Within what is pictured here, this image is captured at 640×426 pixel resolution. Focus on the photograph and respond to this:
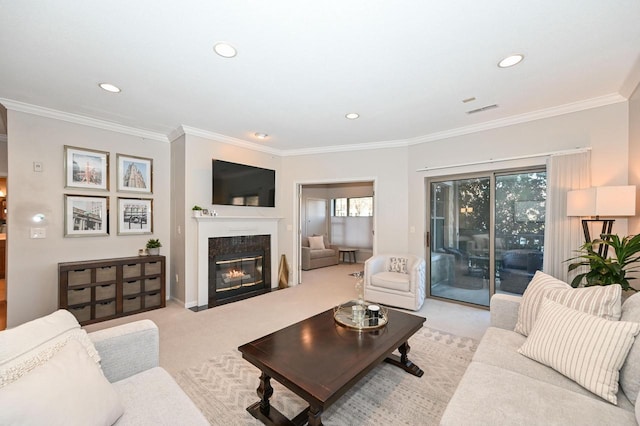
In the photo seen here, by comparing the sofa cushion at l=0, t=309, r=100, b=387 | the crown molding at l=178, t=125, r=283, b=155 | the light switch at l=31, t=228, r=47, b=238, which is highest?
the crown molding at l=178, t=125, r=283, b=155

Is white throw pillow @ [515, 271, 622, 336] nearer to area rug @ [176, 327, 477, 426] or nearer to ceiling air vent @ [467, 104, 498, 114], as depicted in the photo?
area rug @ [176, 327, 477, 426]

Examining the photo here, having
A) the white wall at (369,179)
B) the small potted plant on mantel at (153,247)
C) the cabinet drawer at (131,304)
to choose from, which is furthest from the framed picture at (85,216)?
the white wall at (369,179)

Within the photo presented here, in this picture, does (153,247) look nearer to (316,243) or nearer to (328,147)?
(328,147)

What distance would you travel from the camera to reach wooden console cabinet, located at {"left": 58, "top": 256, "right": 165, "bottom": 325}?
3398 mm

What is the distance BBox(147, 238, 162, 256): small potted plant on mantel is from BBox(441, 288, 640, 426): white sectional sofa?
4.33 m

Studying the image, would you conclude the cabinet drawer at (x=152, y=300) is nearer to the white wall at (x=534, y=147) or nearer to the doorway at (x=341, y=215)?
the white wall at (x=534, y=147)

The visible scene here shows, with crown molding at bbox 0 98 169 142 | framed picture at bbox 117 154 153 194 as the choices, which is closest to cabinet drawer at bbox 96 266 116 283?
framed picture at bbox 117 154 153 194

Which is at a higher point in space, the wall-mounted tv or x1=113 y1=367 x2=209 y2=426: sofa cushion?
the wall-mounted tv

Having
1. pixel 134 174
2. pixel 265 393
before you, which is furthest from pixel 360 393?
pixel 134 174

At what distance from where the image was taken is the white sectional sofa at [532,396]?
1.26 metres

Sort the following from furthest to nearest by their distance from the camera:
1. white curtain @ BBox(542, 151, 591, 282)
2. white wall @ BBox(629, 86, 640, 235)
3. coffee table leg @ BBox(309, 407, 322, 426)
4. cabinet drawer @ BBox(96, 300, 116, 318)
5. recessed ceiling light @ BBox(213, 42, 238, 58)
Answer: cabinet drawer @ BBox(96, 300, 116, 318)
white curtain @ BBox(542, 151, 591, 282)
white wall @ BBox(629, 86, 640, 235)
recessed ceiling light @ BBox(213, 42, 238, 58)
coffee table leg @ BBox(309, 407, 322, 426)

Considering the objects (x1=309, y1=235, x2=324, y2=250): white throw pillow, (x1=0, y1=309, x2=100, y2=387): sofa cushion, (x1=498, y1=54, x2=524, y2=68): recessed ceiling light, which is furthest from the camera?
(x1=309, y1=235, x2=324, y2=250): white throw pillow

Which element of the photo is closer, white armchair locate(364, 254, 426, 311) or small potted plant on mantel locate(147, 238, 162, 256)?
white armchair locate(364, 254, 426, 311)

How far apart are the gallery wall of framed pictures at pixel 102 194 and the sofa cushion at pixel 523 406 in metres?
4.59
